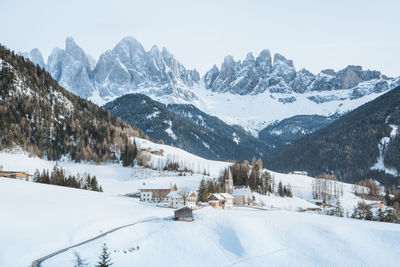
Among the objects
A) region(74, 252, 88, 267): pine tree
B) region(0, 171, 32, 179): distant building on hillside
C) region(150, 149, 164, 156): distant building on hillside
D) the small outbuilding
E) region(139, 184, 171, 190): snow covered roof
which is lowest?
region(74, 252, 88, 267): pine tree

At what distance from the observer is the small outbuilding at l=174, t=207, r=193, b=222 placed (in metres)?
65.3

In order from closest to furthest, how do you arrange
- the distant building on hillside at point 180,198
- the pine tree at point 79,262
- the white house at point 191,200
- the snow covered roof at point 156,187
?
the pine tree at point 79,262
the white house at point 191,200
the distant building on hillside at point 180,198
the snow covered roof at point 156,187

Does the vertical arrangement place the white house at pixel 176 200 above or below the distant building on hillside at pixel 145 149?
below

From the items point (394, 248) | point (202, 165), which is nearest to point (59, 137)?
point (202, 165)

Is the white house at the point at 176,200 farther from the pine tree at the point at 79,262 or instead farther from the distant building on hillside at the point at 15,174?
the pine tree at the point at 79,262

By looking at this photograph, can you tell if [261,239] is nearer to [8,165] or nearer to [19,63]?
[8,165]

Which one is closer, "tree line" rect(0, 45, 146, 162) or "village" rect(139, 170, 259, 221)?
"village" rect(139, 170, 259, 221)

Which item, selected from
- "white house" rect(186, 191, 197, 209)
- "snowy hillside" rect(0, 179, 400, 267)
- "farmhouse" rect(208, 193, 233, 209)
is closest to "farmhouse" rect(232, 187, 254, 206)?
"farmhouse" rect(208, 193, 233, 209)

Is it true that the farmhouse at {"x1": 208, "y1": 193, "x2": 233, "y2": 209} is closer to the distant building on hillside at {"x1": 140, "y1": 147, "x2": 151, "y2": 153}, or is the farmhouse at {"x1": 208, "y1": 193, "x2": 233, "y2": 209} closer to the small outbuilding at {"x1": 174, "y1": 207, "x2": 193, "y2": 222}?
the small outbuilding at {"x1": 174, "y1": 207, "x2": 193, "y2": 222}

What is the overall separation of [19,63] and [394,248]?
561ft

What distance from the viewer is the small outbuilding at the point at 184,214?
65.3 metres

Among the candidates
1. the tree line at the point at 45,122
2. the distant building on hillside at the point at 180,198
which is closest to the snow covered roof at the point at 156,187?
the distant building on hillside at the point at 180,198

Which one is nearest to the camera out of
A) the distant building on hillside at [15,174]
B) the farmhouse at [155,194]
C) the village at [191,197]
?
the village at [191,197]

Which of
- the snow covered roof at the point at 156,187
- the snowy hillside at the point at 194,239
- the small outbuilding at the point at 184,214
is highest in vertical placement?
the snow covered roof at the point at 156,187
